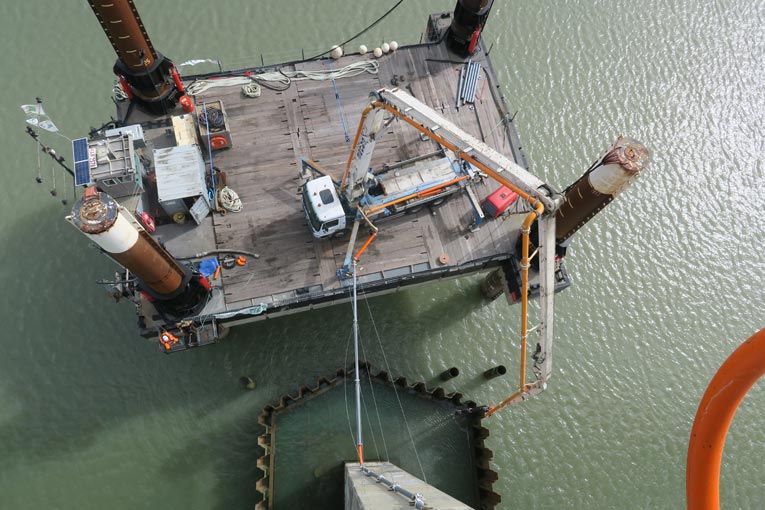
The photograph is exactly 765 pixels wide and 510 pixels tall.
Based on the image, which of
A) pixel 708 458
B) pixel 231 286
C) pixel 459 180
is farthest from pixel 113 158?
pixel 708 458

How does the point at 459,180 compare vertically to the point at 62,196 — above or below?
below

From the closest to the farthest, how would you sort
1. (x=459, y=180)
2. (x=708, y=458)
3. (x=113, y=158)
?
→ 1. (x=708, y=458)
2. (x=113, y=158)
3. (x=459, y=180)

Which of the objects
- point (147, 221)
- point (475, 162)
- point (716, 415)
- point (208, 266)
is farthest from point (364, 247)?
point (716, 415)

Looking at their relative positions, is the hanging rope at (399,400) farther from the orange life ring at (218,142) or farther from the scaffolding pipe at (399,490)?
the orange life ring at (218,142)

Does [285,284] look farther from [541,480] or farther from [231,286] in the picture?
[541,480]

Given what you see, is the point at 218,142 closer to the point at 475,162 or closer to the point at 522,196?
the point at 475,162

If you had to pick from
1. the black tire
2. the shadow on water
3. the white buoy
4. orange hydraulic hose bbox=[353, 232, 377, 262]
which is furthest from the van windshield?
the white buoy

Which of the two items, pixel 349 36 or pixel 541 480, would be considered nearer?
pixel 541 480
